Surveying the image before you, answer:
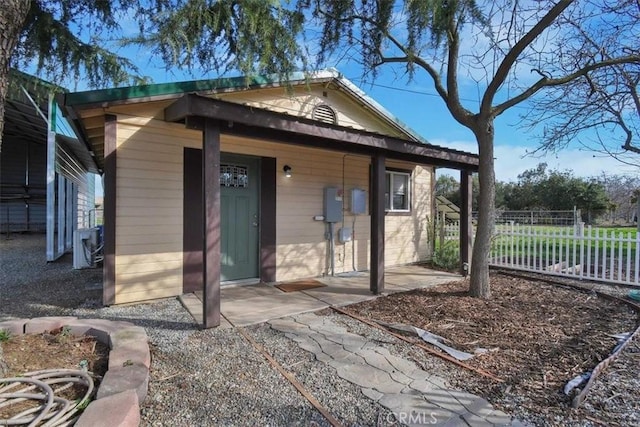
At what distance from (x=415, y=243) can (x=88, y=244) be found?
7534 millimetres

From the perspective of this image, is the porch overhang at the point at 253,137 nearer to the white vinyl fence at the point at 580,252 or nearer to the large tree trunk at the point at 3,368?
the large tree trunk at the point at 3,368

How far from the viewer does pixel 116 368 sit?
2.50m

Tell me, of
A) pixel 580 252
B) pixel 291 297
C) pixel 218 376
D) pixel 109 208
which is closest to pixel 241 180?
pixel 109 208

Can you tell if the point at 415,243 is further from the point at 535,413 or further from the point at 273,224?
the point at 535,413

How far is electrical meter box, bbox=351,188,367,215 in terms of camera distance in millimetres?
7492

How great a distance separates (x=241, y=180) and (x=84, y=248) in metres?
3.98

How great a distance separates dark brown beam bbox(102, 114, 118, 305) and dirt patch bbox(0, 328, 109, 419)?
1549 millimetres

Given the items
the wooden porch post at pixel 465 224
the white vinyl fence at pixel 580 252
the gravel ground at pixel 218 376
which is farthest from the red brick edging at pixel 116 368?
the white vinyl fence at pixel 580 252

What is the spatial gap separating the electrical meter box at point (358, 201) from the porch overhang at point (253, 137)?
131 centimetres

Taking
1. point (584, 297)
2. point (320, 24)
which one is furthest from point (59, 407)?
point (584, 297)

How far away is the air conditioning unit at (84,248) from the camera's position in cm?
719

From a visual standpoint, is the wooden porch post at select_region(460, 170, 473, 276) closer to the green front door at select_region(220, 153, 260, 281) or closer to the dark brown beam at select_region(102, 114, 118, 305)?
the green front door at select_region(220, 153, 260, 281)

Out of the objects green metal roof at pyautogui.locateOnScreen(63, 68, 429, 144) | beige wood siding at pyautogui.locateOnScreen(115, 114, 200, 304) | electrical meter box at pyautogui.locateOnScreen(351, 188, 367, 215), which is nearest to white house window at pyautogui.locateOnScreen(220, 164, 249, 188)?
beige wood siding at pyautogui.locateOnScreen(115, 114, 200, 304)

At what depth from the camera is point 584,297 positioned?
5.67 metres
